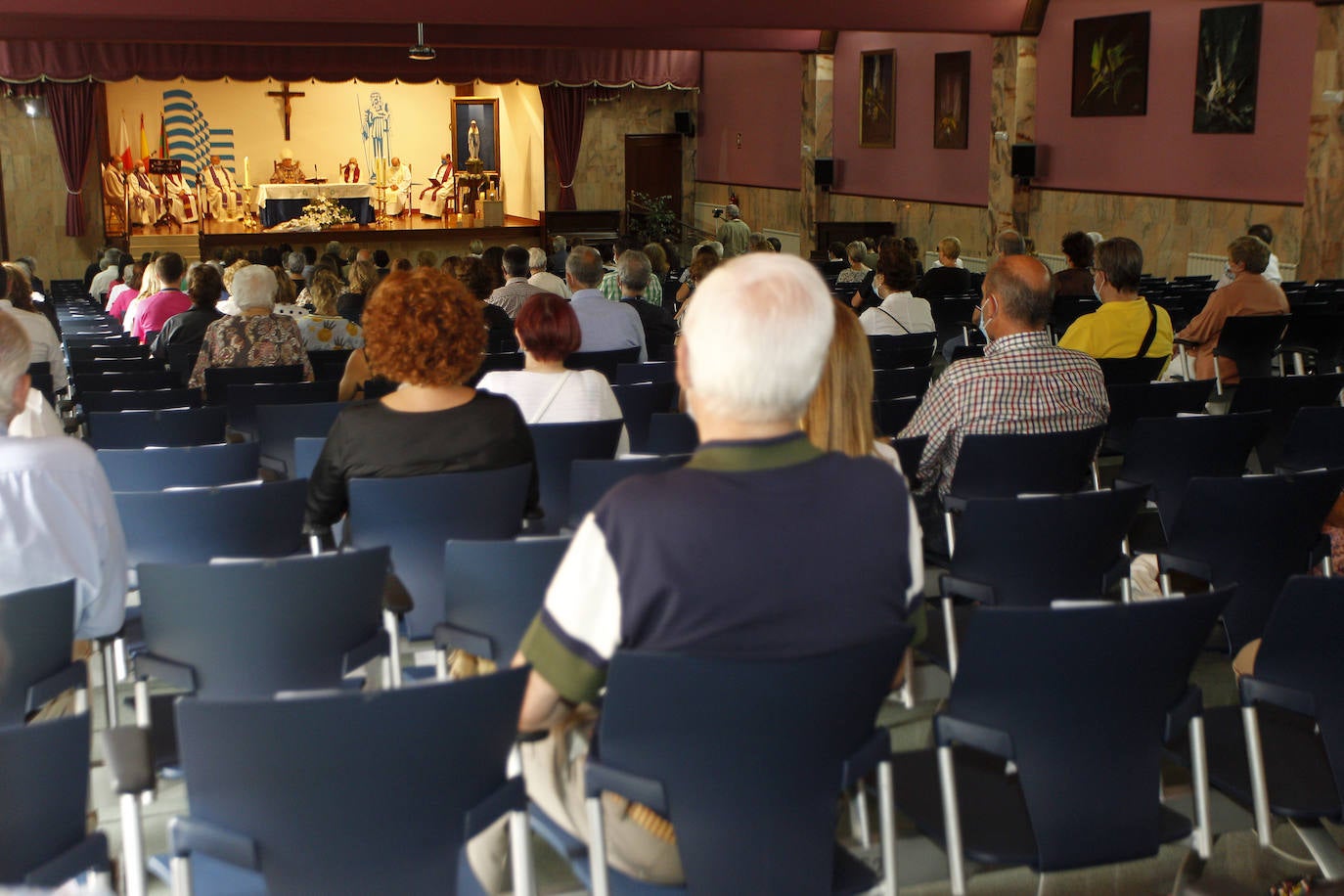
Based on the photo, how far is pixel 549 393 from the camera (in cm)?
455

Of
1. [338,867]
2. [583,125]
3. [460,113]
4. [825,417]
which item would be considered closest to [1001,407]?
[825,417]

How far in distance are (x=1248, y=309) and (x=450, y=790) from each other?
6587 millimetres

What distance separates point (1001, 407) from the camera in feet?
14.2

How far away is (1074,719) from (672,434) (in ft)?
8.10

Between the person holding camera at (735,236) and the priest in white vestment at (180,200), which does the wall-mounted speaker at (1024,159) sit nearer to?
the person holding camera at (735,236)

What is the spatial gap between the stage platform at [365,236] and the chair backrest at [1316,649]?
19.2 meters

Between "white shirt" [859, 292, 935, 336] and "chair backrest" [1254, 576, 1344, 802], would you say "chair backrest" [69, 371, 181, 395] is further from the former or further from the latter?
"chair backrest" [1254, 576, 1344, 802]

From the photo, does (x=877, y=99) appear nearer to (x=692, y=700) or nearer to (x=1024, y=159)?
(x=1024, y=159)

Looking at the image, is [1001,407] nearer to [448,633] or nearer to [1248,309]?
[448,633]

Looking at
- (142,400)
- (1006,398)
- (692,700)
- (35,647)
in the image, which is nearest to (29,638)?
(35,647)

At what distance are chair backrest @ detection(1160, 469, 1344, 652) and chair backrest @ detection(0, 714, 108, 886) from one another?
2589 millimetres

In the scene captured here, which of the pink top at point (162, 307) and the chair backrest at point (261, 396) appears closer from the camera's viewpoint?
the chair backrest at point (261, 396)

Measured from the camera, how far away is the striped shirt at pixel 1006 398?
14.2 feet

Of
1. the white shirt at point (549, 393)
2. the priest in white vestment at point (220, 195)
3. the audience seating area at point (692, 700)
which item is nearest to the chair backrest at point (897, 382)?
the audience seating area at point (692, 700)
